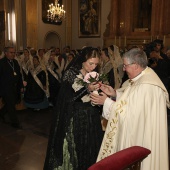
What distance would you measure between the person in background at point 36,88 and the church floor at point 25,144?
0.59 meters

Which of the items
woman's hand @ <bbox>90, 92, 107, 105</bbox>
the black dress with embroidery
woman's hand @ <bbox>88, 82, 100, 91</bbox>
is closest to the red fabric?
woman's hand @ <bbox>90, 92, 107, 105</bbox>

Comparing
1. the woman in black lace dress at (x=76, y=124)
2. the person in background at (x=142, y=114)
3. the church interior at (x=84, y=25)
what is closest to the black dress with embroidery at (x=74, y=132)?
the woman in black lace dress at (x=76, y=124)

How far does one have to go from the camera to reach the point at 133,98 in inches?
85.5

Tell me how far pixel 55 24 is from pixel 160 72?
10654 mm

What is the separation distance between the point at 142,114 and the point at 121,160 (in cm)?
51

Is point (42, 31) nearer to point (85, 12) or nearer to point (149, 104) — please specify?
point (85, 12)

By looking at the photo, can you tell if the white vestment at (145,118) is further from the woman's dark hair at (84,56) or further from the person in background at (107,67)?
the person in background at (107,67)

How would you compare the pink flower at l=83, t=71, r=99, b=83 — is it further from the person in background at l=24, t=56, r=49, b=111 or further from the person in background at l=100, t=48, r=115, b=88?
the person in background at l=24, t=56, r=49, b=111

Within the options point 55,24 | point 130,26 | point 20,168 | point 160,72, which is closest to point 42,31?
point 55,24

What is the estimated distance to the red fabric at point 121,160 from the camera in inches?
67.3

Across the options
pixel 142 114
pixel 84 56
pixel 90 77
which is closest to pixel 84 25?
pixel 84 56

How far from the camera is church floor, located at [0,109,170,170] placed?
3.84 metres

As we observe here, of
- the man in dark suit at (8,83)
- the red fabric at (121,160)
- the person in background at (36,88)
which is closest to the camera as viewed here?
the red fabric at (121,160)

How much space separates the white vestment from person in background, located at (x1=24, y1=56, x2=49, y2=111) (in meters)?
4.94
